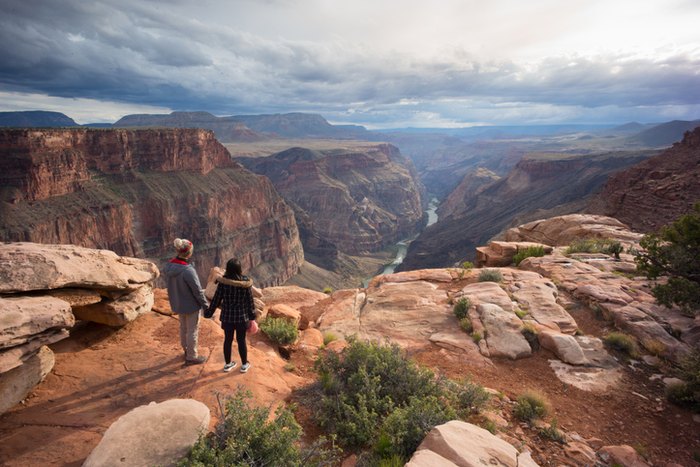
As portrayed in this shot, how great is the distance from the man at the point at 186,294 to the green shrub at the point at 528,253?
1509 centimetres

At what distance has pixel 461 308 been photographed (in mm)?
11336

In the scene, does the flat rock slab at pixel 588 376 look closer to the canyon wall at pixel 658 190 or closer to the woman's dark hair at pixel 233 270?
the woman's dark hair at pixel 233 270

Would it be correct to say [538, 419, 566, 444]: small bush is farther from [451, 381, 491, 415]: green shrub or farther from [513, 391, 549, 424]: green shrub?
[451, 381, 491, 415]: green shrub

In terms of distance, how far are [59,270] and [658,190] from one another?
45.1 m

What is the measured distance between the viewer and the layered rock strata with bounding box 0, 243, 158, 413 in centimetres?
548

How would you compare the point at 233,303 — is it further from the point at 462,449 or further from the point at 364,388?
the point at 462,449

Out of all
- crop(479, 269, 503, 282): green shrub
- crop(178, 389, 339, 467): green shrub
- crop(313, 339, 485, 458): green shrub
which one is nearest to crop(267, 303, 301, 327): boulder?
crop(313, 339, 485, 458): green shrub

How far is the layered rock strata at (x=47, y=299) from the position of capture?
18.0 feet

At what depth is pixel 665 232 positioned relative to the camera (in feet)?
34.4

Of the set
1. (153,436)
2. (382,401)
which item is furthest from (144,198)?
(382,401)

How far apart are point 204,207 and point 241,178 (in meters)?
17.4

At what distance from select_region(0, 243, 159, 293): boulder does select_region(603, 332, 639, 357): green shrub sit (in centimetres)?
1236

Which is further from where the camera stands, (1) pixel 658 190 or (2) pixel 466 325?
(1) pixel 658 190

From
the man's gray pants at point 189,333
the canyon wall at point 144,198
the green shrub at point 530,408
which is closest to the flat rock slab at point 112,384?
the man's gray pants at point 189,333
